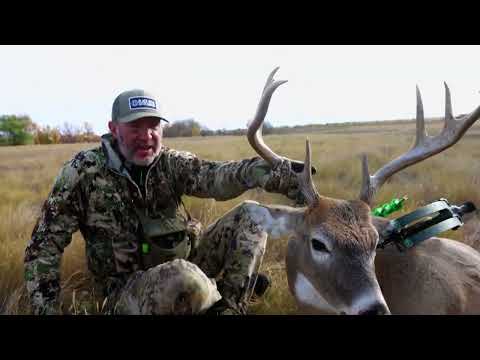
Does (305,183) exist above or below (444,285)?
above

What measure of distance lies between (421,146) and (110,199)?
263 cm

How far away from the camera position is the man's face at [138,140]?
382 cm

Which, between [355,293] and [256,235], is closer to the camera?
[355,293]

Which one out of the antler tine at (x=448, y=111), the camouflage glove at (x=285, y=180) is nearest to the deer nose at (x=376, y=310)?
the camouflage glove at (x=285, y=180)

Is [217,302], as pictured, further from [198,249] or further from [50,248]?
[50,248]

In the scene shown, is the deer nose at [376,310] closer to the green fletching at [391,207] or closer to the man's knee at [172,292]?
the man's knee at [172,292]

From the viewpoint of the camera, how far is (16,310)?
378 centimetres

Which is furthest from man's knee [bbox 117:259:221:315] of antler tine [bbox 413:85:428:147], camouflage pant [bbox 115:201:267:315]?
antler tine [bbox 413:85:428:147]

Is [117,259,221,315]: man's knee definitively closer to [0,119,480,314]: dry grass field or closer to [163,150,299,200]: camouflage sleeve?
[0,119,480,314]: dry grass field

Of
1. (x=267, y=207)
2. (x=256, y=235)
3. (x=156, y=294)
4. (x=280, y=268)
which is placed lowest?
(x=280, y=268)

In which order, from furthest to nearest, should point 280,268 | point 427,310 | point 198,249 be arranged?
point 280,268
point 198,249
point 427,310

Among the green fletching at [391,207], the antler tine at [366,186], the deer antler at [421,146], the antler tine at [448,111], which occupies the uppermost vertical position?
the antler tine at [448,111]
